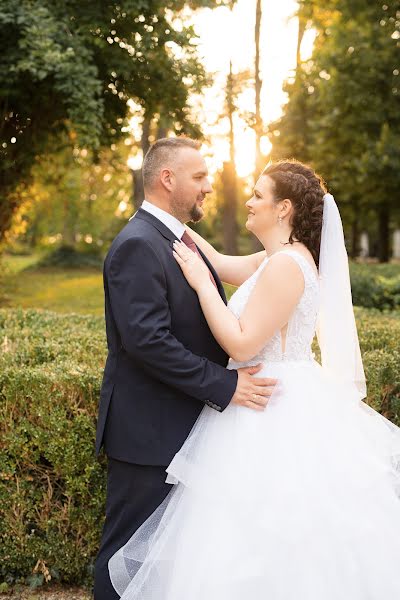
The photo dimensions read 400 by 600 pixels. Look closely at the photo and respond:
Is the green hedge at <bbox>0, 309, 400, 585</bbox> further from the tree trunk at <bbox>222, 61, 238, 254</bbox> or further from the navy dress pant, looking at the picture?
the tree trunk at <bbox>222, 61, 238, 254</bbox>

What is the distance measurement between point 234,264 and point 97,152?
1111 cm

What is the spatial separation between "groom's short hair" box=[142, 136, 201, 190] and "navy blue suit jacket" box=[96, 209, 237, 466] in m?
0.20

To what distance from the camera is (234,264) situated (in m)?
4.29

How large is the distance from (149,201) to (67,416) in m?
1.48

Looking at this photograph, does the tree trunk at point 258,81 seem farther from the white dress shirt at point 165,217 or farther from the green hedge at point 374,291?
the white dress shirt at point 165,217

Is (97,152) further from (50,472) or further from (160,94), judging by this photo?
(50,472)

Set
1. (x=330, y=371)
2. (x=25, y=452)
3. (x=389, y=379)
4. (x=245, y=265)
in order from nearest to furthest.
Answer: (x=330, y=371)
(x=25, y=452)
(x=245, y=265)
(x=389, y=379)

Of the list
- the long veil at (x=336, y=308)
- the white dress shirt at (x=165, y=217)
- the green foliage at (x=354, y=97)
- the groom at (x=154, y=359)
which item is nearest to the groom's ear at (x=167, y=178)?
the groom at (x=154, y=359)

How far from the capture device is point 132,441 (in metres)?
3.26

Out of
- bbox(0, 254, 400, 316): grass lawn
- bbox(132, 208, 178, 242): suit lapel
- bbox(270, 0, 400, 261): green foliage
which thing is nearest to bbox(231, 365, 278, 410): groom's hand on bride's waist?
bbox(132, 208, 178, 242): suit lapel

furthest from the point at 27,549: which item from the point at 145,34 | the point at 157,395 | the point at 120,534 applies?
the point at 145,34

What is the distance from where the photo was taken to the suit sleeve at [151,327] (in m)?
3.00

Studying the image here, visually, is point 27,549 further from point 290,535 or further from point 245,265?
point 245,265

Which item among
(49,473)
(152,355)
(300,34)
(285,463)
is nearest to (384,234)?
(300,34)
